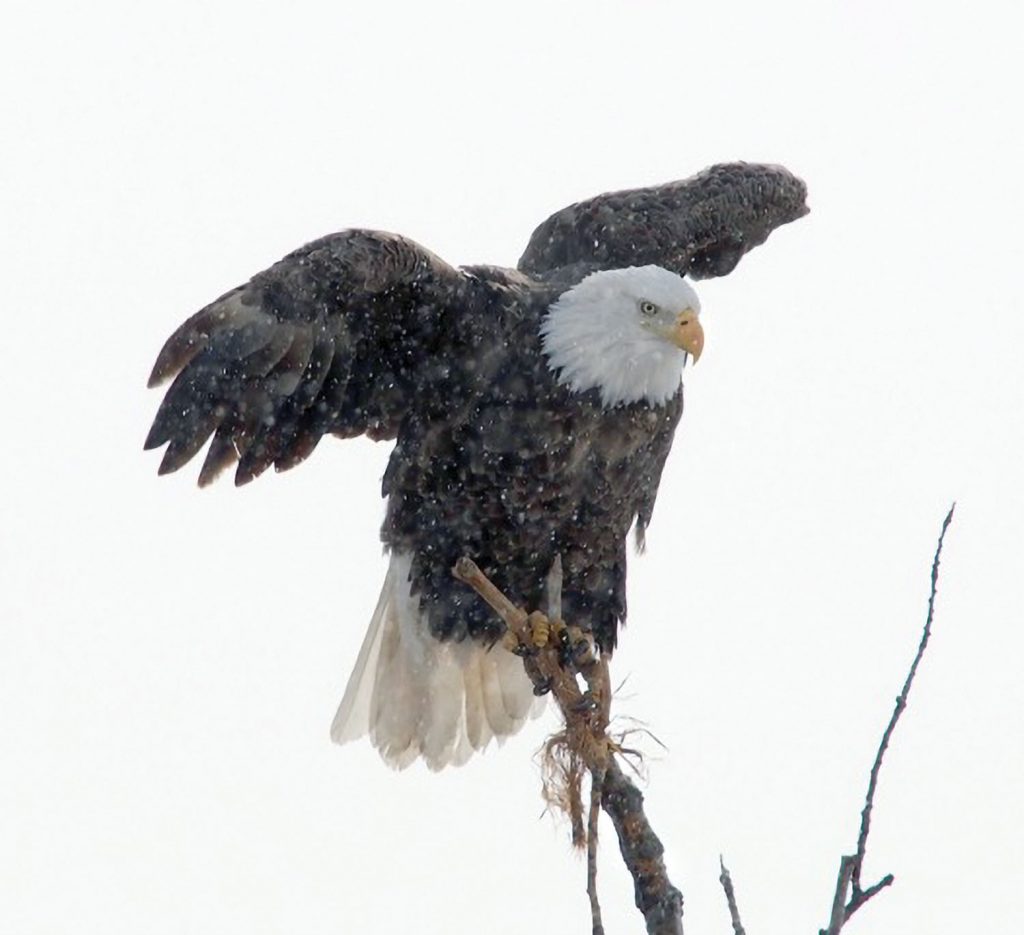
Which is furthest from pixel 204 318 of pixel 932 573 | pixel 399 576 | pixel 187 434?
pixel 932 573

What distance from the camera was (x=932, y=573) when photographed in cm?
265

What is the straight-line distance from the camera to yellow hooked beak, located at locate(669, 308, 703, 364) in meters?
4.11

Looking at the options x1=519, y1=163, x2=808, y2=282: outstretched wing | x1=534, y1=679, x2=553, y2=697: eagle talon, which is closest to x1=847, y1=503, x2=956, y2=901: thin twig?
x1=534, y1=679, x2=553, y2=697: eagle talon

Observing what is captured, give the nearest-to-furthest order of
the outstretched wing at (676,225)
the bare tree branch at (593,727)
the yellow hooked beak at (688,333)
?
the bare tree branch at (593,727), the yellow hooked beak at (688,333), the outstretched wing at (676,225)

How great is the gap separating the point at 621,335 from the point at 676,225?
913mm

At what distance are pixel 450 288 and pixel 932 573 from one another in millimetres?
1842

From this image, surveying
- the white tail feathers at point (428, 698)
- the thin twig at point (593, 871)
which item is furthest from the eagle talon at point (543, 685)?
the white tail feathers at point (428, 698)

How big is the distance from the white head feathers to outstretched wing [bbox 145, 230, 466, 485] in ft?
0.93

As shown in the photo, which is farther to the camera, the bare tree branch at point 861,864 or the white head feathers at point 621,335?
the white head feathers at point 621,335

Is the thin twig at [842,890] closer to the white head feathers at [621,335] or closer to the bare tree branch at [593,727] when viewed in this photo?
the bare tree branch at [593,727]

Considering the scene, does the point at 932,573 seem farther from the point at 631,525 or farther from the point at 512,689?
the point at 512,689

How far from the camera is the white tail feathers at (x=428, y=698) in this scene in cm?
495

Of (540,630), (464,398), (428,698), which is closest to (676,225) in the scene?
(464,398)

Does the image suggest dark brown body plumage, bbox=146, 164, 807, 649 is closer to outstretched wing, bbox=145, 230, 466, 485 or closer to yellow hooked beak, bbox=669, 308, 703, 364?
outstretched wing, bbox=145, 230, 466, 485
